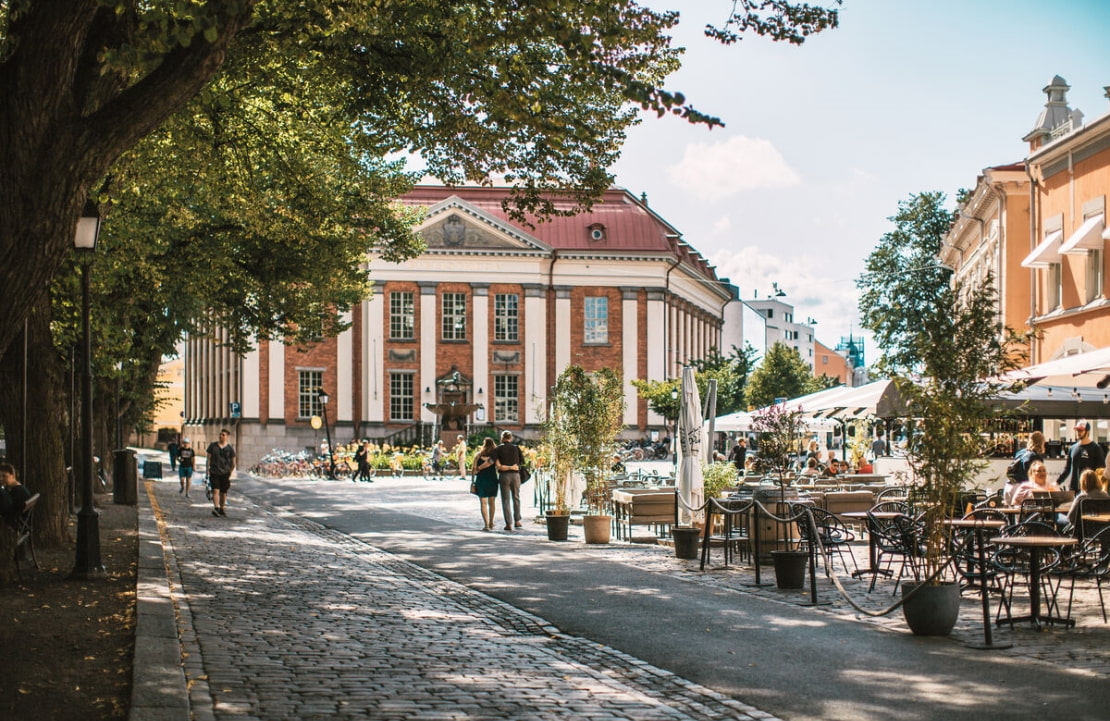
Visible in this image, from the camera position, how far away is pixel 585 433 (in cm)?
2195

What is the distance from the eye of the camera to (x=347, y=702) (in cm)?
766

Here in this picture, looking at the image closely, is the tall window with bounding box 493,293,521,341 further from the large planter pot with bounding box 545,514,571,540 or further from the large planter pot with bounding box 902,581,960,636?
the large planter pot with bounding box 902,581,960,636

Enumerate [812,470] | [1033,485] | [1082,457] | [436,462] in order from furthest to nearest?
1. [436,462]
2. [812,470]
3. [1082,457]
4. [1033,485]

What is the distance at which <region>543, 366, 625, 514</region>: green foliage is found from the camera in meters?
21.9

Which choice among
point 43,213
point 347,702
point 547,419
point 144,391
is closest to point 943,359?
point 347,702

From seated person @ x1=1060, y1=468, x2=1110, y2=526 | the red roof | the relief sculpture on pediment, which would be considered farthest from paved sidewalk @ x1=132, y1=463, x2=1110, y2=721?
the red roof

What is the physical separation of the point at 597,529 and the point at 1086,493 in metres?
7.82

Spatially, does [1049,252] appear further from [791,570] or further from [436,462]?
[436,462]

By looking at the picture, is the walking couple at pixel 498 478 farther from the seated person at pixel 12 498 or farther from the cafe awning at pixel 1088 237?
the cafe awning at pixel 1088 237

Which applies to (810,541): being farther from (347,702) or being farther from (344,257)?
(344,257)

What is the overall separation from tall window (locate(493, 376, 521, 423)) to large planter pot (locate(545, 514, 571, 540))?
50.6 m

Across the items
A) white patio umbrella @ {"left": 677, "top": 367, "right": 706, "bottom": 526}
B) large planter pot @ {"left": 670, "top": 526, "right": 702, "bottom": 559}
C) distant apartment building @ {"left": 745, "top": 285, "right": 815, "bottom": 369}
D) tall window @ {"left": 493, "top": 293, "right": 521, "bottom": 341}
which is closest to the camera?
large planter pot @ {"left": 670, "top": 526, "right": 702, "bottom": 559}

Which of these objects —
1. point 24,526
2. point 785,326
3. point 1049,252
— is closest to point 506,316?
point 1049,252

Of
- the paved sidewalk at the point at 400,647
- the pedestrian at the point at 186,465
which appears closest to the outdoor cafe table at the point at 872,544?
the paved sidewalk at the point at 400,647
